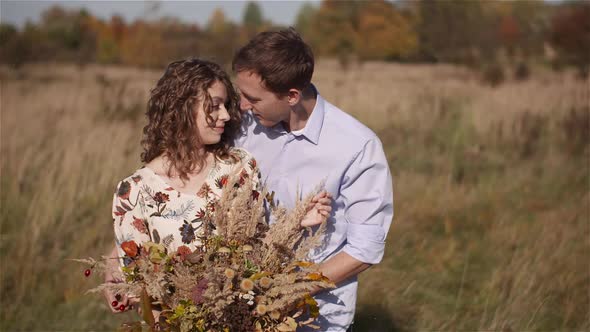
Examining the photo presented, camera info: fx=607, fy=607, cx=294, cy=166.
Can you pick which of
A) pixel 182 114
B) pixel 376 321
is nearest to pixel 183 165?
pixel 182 114

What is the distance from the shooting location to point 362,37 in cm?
3053

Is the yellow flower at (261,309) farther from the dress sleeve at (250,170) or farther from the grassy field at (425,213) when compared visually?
the grassy field at (425,213)

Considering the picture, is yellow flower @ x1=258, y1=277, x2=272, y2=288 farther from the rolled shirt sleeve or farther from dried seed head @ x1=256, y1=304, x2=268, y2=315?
the rolled shirt sleeve

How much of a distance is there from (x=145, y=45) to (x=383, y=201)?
58.1ft

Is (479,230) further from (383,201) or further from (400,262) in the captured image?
(383,201)

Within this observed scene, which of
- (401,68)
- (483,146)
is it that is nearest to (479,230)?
(483,146)

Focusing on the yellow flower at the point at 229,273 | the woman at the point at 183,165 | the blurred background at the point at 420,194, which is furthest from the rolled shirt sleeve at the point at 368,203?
the blurred background at the point at 420,194

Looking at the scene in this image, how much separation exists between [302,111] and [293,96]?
0.08 metres

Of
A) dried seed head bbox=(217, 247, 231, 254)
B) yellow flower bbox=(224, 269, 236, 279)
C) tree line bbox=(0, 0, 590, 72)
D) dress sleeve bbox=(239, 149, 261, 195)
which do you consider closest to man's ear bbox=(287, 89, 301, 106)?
dress sleeve bbox=(239, 149, 261, 195)

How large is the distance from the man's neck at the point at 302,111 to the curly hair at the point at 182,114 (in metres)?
0.26

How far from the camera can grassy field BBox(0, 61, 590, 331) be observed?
4371 millimetres

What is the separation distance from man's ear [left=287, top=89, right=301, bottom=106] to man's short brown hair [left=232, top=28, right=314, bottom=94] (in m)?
0.02

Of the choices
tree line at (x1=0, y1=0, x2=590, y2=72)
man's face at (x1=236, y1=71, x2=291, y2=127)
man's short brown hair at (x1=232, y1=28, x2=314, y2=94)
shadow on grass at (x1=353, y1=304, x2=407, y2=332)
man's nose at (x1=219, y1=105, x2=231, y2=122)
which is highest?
man's short brown hair at (x1=232, y1=28, x2=314, y2=94)

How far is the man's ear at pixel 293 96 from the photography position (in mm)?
2361
